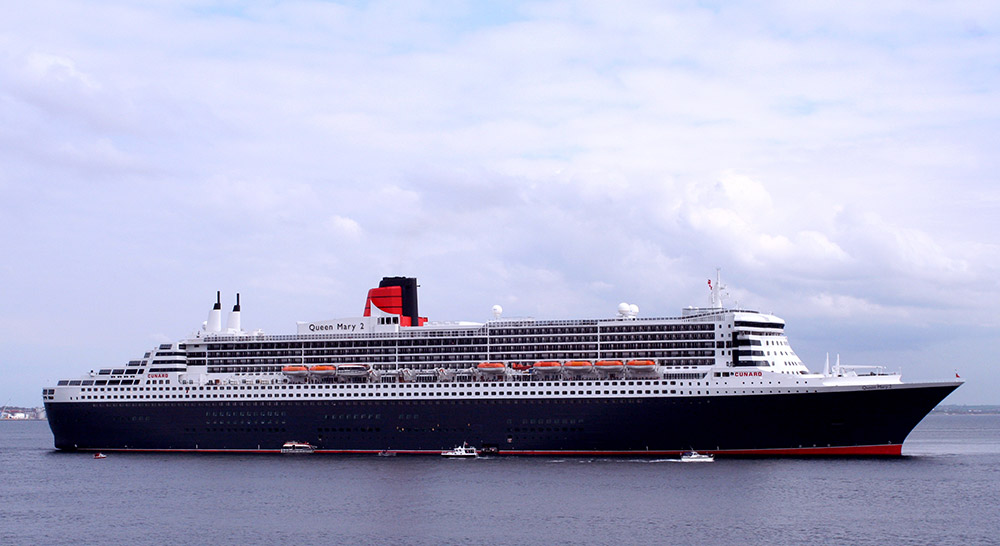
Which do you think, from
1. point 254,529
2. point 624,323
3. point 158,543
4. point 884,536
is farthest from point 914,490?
point 158,543

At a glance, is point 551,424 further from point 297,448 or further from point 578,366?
point 297,448

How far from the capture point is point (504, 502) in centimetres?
4947

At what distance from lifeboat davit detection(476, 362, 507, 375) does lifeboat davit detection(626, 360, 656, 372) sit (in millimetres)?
8197

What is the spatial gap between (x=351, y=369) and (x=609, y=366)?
17950 mm

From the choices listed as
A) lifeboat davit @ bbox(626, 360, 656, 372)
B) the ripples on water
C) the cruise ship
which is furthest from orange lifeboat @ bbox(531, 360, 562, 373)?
the ripples on water

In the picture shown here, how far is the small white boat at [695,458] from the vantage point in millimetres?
62625

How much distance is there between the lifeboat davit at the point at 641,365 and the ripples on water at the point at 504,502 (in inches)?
226

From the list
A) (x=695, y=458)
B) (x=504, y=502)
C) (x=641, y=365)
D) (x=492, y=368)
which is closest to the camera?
(x=504, y=502)

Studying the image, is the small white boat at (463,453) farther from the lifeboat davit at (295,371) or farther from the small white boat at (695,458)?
the small white boat at (695,458)

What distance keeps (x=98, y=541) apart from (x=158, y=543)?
2.58m

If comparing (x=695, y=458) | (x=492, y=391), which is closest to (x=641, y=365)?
(x=695, y=458)

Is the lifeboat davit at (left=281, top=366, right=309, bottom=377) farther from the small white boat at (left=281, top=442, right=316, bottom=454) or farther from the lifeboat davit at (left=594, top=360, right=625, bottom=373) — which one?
the lifeboat davit at (left=594, top=360, right=625, bottom=373)

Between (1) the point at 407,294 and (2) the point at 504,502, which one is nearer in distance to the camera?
(2) the point at 504,502

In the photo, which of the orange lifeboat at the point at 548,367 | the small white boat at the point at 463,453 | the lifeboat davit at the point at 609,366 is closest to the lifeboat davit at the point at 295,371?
the small white boat at the point at 463,453
